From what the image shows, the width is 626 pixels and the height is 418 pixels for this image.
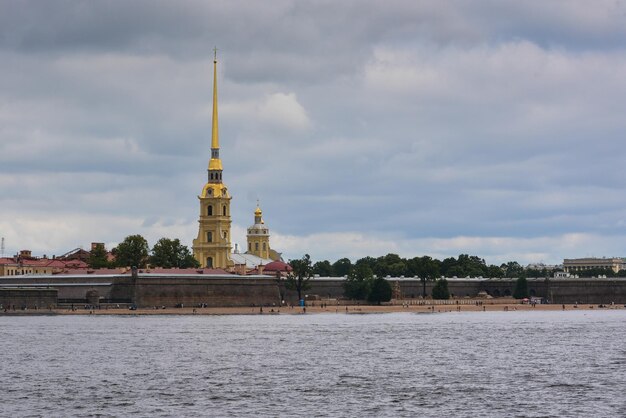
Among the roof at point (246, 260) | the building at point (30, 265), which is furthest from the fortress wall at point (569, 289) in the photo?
the building at point (30, 265)

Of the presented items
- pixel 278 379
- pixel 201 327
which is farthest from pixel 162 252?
pixel 278 379

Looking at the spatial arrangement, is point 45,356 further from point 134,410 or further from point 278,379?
point 134,410

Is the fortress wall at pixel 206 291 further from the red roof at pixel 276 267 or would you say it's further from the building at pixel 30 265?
the building at pixel 30 265

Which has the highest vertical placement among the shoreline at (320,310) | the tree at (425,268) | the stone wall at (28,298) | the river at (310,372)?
the tree at (425,268)

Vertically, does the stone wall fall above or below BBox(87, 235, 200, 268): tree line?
below

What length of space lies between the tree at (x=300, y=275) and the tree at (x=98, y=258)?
25.3 meters

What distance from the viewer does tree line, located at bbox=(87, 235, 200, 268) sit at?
521ft

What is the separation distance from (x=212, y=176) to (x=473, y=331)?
92.7 meters

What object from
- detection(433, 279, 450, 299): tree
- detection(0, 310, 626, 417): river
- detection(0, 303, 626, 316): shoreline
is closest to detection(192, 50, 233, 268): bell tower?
detection(433, 279, 450, 299): tree

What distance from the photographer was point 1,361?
6412 cm

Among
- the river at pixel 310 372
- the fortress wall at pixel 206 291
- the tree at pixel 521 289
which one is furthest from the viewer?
the tree at pixel 521 289

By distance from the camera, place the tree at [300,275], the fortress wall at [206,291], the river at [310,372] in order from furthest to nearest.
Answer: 1. the tree at [300,275]
2. the fortress wall at [206,291]
3. the river at [310,372]

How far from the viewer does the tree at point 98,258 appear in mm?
164000

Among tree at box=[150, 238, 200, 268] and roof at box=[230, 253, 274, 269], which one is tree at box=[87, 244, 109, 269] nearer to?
tree at box=[150, 238, 200, 268]
